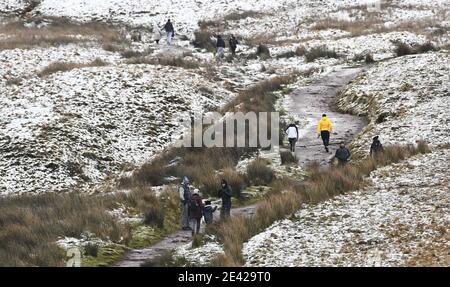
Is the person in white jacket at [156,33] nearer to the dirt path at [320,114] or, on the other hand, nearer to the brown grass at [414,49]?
the dirt path at [320,114]

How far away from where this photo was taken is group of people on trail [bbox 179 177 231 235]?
1491 cm

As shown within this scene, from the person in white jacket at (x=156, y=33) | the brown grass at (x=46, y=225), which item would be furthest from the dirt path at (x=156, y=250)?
the person in white jacket at (x=156, y=33)

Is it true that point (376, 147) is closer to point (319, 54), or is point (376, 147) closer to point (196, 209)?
point (196, 209)

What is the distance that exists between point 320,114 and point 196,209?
48.6 feet

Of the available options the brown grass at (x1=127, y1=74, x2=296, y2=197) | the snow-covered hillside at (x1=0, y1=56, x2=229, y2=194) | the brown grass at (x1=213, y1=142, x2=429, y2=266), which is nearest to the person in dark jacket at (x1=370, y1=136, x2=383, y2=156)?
the brown grass at (x1=213, y1=142, x2=429, y2=266)

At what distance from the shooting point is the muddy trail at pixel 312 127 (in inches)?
546

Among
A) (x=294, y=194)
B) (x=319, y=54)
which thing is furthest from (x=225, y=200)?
(x=319, y=54)

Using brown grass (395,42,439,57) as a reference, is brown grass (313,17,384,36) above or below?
above

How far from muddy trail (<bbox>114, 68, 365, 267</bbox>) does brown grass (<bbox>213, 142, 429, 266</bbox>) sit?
1.14 m

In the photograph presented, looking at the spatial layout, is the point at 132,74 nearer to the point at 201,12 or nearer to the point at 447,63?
the point at 447,63

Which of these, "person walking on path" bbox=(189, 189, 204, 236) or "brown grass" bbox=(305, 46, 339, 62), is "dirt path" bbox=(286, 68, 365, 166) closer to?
"brown grass" bbox=(305, 46, 339, 62)

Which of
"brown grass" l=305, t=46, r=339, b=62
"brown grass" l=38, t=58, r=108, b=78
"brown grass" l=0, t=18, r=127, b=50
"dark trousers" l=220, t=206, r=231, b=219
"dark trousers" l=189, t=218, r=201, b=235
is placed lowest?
"dark trousers" l=189, t=218, r=201, b=235

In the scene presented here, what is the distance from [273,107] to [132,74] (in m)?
8.07

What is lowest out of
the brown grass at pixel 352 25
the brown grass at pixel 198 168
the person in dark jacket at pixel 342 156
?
the brown grass at pixel 198 168
